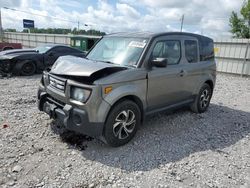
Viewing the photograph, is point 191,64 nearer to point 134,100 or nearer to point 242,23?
point 134,100

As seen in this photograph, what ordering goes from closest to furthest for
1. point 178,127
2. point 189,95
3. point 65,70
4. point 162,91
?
1. point 65,70
2. point 162,91
3. point 178,127
4. point 189,95

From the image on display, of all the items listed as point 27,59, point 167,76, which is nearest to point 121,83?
point 167,76

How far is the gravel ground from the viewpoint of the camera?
2.71 m

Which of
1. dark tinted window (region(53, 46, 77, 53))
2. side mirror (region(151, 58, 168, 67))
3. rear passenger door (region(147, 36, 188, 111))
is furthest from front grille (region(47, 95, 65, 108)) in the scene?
dark tinted window (region(53, 46, 77, 53))

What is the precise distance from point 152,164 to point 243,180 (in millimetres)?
1207

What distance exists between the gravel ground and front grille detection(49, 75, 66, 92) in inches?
35.3

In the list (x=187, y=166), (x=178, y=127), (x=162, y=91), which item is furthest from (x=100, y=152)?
(x=178, y=127)

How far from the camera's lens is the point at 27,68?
8758 mm

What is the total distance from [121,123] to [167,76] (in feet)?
4.23

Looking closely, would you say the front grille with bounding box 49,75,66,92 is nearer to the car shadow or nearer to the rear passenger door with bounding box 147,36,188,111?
the car shadow

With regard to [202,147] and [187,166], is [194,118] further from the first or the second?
[187,166]

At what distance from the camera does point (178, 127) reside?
437 centimetres

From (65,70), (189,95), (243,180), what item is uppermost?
(65,70)

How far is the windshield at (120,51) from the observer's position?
3.63m
